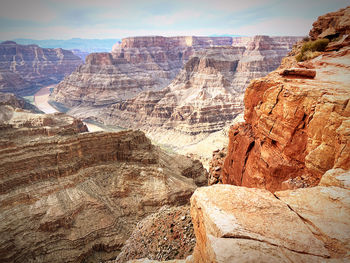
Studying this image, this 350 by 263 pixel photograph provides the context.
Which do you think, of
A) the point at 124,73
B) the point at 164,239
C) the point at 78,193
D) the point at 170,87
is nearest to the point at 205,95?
A: the point at 170,87

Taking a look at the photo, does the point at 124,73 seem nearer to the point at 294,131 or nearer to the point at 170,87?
the point at 170,87

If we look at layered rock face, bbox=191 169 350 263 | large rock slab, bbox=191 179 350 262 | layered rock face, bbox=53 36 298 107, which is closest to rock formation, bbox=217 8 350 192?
layered rock face, bbox=191 169 350 263

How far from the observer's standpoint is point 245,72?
11138 centimetres

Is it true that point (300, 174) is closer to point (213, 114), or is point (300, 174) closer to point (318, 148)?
point (318, 148)

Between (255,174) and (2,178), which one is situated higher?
(255,174)

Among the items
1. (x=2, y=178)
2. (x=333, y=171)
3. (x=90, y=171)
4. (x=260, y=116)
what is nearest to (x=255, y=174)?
(x=260, y=116)

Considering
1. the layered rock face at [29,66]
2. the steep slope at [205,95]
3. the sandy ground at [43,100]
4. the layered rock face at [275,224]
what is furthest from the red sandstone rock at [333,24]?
the layered rock face at [29,66]

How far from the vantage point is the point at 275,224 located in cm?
632

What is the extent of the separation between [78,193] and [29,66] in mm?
176088

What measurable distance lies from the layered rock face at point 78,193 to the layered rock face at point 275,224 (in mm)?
18668

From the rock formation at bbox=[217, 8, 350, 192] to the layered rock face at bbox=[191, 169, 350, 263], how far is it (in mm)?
1702

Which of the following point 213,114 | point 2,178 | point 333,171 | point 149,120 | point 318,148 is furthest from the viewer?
point 149,120

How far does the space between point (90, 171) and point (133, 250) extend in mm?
15753

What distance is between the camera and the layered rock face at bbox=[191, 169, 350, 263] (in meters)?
5.46
